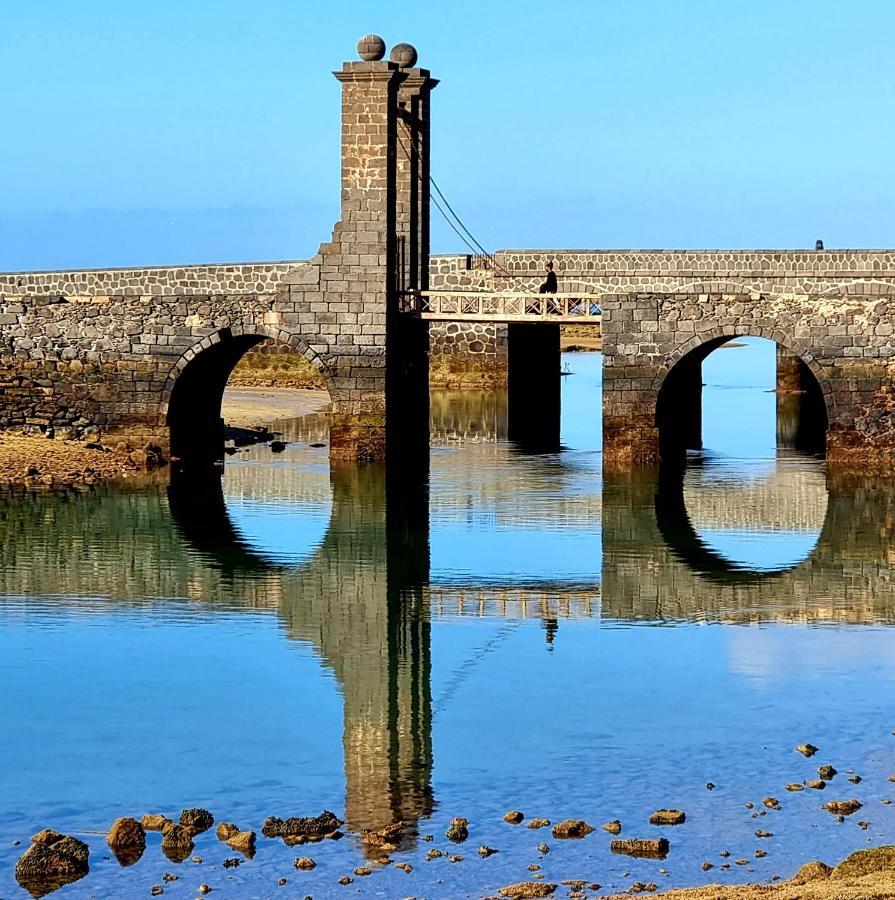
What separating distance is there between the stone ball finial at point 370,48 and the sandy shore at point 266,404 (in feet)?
27.4

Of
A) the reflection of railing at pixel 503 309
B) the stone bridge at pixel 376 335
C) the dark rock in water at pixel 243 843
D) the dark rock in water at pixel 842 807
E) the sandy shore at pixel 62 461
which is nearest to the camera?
the dark rock in water at pixel 243 843

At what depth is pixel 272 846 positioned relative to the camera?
35.2 feet

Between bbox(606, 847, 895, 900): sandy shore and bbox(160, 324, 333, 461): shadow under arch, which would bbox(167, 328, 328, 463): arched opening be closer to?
bbox(160, 324, 333, 461): shadow under arch

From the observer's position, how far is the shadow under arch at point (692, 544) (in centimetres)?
1980

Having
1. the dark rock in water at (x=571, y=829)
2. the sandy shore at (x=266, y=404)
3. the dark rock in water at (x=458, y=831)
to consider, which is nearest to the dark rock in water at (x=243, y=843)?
the dark rock in water at (x=458, y=831)

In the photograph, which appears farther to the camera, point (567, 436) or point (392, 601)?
point (567, 436)

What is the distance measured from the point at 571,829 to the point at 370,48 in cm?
1832

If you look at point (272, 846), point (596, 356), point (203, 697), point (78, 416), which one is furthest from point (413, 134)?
point (596, 356)

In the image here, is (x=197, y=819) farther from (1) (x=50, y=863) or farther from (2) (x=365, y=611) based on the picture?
(2) (x=365, y=611)

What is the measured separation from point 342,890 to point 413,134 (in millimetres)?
20318

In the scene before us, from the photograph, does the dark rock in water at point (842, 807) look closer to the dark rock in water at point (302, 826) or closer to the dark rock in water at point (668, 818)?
the dark rock in water at point (668, 818)

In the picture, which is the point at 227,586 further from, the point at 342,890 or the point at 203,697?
the point at 342,890

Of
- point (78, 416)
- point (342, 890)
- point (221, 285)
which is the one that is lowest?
point (342, 890)

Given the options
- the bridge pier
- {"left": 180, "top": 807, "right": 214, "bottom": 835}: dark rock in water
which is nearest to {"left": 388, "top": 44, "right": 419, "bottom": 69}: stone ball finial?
the bridge pier
